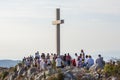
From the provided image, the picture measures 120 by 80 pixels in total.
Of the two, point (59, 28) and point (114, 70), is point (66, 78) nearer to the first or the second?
point (114, 70)

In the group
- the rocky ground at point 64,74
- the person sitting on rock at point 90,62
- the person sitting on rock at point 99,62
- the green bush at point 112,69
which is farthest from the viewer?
the person sitting on rock at point 90,62

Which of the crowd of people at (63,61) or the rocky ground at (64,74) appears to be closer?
the rocky ground at (64,74)

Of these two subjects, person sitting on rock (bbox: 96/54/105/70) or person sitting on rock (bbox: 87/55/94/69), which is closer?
person sitting on rock (bbox: 96/54/105/70)

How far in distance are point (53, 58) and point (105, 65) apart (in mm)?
7228

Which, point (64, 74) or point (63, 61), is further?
point (63, 61)

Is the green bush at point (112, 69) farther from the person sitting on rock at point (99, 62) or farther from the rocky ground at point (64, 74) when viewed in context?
the person sitting on rock at point (99, 62)

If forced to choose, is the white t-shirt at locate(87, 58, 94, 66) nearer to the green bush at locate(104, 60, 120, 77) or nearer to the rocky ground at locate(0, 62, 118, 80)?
the rocky ground at locate(0, 62, 118, 80)

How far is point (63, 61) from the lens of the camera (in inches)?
1550

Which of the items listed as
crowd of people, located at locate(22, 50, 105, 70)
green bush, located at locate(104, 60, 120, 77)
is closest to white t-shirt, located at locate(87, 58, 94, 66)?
crowd of people, located at locate(22, 50, 105, 70)

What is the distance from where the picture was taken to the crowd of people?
36469 millimetres

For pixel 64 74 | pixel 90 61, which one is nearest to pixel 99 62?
pixel 90 61

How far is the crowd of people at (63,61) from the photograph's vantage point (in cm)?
3647

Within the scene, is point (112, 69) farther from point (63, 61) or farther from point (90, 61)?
point (63, 61)

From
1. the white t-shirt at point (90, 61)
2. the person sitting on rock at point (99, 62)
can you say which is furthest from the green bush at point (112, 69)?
the white t-shirt at point (90, 61)
